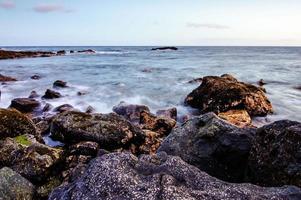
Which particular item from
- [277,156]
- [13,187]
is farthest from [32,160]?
[277,156]

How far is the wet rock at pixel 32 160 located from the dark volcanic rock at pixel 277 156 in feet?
14.8

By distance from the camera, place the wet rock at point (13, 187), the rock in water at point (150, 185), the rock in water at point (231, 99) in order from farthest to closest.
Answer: the rock in water at point (231, 99), the wet rock at point (13, 187), the rock in water at point (150, 185)

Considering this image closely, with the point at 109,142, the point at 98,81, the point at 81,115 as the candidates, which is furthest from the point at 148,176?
the point at 98,81

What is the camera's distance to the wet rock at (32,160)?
26.1 ft

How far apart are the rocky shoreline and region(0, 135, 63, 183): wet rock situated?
21mm

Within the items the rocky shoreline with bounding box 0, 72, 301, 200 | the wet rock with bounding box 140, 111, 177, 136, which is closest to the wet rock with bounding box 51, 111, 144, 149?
the rocky shoreline with bounding box 0, 72, 301, 200

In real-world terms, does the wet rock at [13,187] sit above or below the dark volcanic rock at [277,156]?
below

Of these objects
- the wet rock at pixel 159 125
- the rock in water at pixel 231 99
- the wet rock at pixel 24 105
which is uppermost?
the rock in water at pixel 231 99

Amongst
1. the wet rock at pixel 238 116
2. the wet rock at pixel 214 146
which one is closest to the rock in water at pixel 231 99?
the wet rock at pixel 238 116

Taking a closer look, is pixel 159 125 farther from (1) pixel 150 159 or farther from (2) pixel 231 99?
(1) pixel 150 159

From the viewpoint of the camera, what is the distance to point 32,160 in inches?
321

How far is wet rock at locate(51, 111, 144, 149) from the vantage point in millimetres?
10453

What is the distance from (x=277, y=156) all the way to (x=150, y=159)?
2356 millimetres

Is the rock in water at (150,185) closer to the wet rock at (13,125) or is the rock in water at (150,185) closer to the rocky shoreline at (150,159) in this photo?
the rocky shoreline at (150,159)
